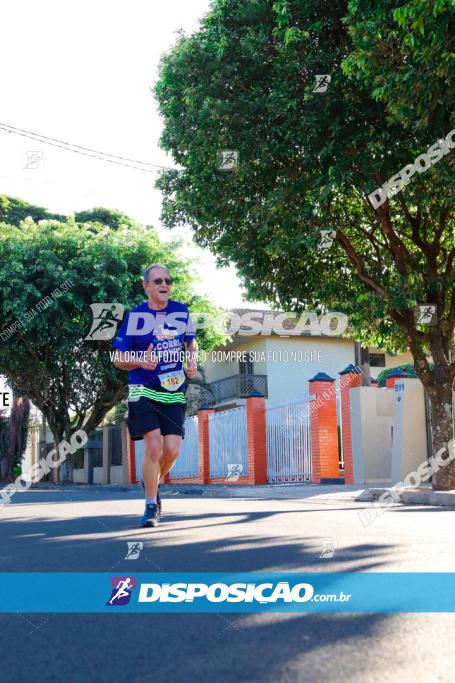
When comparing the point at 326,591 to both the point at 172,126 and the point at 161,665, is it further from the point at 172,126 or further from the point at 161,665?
the point at 172,126

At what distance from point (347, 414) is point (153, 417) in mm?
11291

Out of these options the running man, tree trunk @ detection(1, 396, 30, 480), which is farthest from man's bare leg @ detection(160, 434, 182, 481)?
tree trunk @ detection(1, 396, 30, 480)

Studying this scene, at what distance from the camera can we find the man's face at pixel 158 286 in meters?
6.39

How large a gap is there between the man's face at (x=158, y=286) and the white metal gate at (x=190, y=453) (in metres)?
17.7

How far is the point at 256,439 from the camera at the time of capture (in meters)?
20.0

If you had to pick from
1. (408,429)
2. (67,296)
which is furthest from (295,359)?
(408,429)

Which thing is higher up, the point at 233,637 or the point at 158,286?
the point at 158,286

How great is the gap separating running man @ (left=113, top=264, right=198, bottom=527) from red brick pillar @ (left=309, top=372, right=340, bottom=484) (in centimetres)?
1133

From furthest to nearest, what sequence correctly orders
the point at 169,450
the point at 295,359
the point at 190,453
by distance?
the point at 295,359
the point at 190,453
the point at 169,450

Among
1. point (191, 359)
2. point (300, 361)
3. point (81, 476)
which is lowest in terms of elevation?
point (81, 476)

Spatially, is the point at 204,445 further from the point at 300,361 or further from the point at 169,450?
the point at 169,450

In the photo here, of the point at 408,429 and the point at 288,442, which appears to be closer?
the point at 408,429

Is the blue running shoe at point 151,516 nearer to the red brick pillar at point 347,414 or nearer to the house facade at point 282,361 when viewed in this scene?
the red brick pillar at point 347,414

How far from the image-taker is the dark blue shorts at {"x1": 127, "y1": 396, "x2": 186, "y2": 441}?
634 cm
